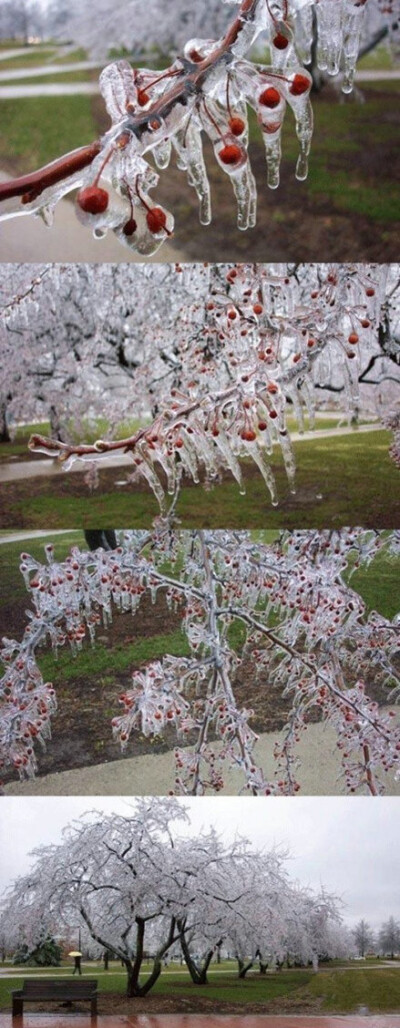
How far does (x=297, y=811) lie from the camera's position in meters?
5.97

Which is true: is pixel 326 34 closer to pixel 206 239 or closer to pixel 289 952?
pixel 206 239

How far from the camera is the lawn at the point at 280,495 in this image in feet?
19.1

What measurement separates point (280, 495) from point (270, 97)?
4485 millimetres

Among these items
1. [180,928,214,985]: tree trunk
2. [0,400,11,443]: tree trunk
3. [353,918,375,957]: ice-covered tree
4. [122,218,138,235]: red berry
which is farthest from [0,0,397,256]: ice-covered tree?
[353,918,375,957]: ice-covered tree

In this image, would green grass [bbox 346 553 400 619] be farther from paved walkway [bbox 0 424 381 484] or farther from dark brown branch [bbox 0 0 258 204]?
dark brown branch [bbox 0 0 258 204]

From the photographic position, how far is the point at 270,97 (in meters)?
1.39

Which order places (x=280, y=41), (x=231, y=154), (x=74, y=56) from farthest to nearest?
(x=74, y=56)
(x=280, y=41)
(x=231, y=154)

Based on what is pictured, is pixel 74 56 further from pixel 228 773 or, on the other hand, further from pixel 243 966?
pixel 243 966

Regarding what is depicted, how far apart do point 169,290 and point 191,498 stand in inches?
40.8

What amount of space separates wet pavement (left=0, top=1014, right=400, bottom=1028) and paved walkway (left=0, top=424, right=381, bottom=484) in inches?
103

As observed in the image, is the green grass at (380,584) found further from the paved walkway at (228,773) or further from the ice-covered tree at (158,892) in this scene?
the ice-covered tree at (158,892)

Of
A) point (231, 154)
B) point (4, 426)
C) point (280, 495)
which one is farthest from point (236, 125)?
point (4, 426)

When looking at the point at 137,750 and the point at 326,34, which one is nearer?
the point at 326,34

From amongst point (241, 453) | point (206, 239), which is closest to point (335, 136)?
point (206, 239)
